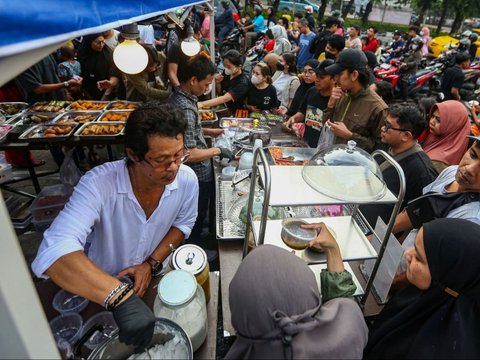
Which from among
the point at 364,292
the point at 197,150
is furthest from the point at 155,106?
the point at 364,292

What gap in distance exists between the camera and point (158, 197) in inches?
73.1

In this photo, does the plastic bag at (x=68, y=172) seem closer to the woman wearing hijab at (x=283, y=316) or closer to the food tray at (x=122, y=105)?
the food tray at (x=122, y=105)

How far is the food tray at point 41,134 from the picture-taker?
11.8 ft

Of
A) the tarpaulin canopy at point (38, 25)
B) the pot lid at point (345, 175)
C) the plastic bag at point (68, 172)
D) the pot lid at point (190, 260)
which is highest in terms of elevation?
the tarpaulin canopy at point (38, 25)

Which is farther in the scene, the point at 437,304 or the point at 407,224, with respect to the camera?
the point at 407,224

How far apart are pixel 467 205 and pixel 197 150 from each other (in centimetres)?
227

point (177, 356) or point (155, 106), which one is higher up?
point (155, 106)

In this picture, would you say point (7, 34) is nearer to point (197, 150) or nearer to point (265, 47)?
point (197, 150)

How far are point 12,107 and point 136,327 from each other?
15.5 feet

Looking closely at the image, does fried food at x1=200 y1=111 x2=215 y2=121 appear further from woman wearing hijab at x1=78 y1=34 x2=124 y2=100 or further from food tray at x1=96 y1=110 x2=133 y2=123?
woman wearing hijab at x1=78 y1=34 x2=124 y2=100

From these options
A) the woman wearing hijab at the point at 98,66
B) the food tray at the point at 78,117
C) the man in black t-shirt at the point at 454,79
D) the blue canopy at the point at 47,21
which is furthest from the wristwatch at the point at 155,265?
the man in black t-shirt at the point at 454,79

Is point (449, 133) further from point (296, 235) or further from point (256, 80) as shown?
point (256, 80)

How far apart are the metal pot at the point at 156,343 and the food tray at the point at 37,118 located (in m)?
Answer: 3.89

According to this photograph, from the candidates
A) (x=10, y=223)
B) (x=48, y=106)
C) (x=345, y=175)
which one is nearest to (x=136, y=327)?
(x=10, y=223)
